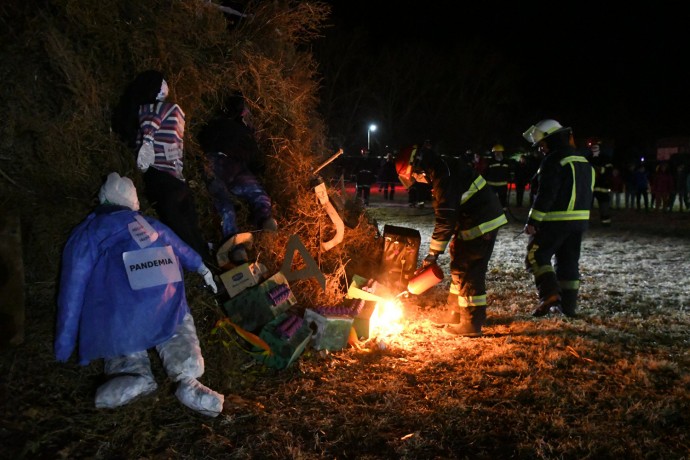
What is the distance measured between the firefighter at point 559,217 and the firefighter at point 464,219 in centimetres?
79

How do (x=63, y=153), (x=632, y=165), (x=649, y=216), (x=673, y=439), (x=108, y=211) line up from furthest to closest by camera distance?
(x=632, y=165) → (x=649, y=216) → (x=63, y=153) → (x=108, y=211) → (x=673, y=439)

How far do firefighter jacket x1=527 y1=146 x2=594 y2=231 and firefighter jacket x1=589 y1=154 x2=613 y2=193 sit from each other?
5740mm

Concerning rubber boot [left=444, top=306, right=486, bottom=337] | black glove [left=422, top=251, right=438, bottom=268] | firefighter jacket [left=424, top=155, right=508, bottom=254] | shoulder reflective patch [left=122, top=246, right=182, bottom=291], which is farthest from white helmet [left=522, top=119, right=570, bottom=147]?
shoulder reflective patch [left=122, top=246, right=182, bottom=291]

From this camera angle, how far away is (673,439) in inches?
122

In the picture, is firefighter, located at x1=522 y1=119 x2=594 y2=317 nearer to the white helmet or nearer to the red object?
the white helmet

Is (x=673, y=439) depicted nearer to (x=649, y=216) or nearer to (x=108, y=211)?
(x=108, y=211)

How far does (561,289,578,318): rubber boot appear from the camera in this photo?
5.64m

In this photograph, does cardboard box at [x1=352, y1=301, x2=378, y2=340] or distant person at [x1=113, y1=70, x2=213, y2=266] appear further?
cardboard box at [x1=352, y1=301, x2=378, y2=340]

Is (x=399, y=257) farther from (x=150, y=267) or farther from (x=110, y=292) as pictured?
(x=110, y=292)

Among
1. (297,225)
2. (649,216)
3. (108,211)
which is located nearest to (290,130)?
(297,225)

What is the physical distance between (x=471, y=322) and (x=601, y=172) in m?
9.29

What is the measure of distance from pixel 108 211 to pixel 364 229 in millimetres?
3558

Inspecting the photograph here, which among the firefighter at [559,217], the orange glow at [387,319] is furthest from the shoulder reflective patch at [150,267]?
the firefighter at [559,217]

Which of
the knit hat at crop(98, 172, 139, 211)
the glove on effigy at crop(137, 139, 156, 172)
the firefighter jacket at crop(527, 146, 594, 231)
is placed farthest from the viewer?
the firefighter jacket at crop(527, 146, 594, 231)
